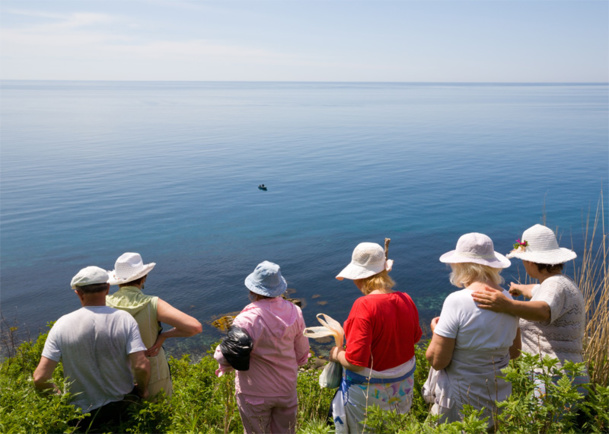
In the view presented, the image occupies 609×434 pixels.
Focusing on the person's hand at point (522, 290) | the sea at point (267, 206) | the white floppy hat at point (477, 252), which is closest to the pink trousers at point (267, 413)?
the white floppy hat at point (477, 252)

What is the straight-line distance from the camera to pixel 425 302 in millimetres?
15742

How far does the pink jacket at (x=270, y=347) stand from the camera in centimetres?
439

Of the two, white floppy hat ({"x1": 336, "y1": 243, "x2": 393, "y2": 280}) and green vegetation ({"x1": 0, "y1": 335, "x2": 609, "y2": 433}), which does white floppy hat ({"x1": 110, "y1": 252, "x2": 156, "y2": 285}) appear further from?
white floppy hat ({"x1": 336, "y1": 243, "x2": 393, "y2": 280})

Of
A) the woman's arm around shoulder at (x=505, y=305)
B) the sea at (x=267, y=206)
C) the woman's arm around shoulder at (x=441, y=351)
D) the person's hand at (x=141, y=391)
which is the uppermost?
the woman's arm around shoulder at (x=505, y=305)

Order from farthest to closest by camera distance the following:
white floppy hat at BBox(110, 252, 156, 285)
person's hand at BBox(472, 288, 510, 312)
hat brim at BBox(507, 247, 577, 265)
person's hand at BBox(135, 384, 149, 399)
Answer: white floppy hat at BBox(110, 252, 156, 285) < person's hand at BBox(135, 384, 149, 399) < hat brim at BBox(507, 247, 577, 265) < person's hand at BBox(472, 288, 510, 312)

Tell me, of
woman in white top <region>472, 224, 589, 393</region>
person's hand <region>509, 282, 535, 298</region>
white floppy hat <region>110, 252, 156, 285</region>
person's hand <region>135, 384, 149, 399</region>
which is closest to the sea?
person's hand <region>509, 282, 535, 298</region>

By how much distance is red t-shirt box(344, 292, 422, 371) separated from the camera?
4.00 meters

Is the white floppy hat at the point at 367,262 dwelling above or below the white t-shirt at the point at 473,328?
above

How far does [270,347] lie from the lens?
446 cm

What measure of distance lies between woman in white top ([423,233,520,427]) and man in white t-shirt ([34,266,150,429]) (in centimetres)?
264

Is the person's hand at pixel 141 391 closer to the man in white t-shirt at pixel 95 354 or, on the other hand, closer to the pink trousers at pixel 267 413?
the man in white t-shirt at pixel 95 354

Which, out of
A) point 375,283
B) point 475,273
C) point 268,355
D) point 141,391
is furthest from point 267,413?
point 475,273

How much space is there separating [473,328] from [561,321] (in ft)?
2.81

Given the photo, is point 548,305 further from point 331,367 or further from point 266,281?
point 266,281
